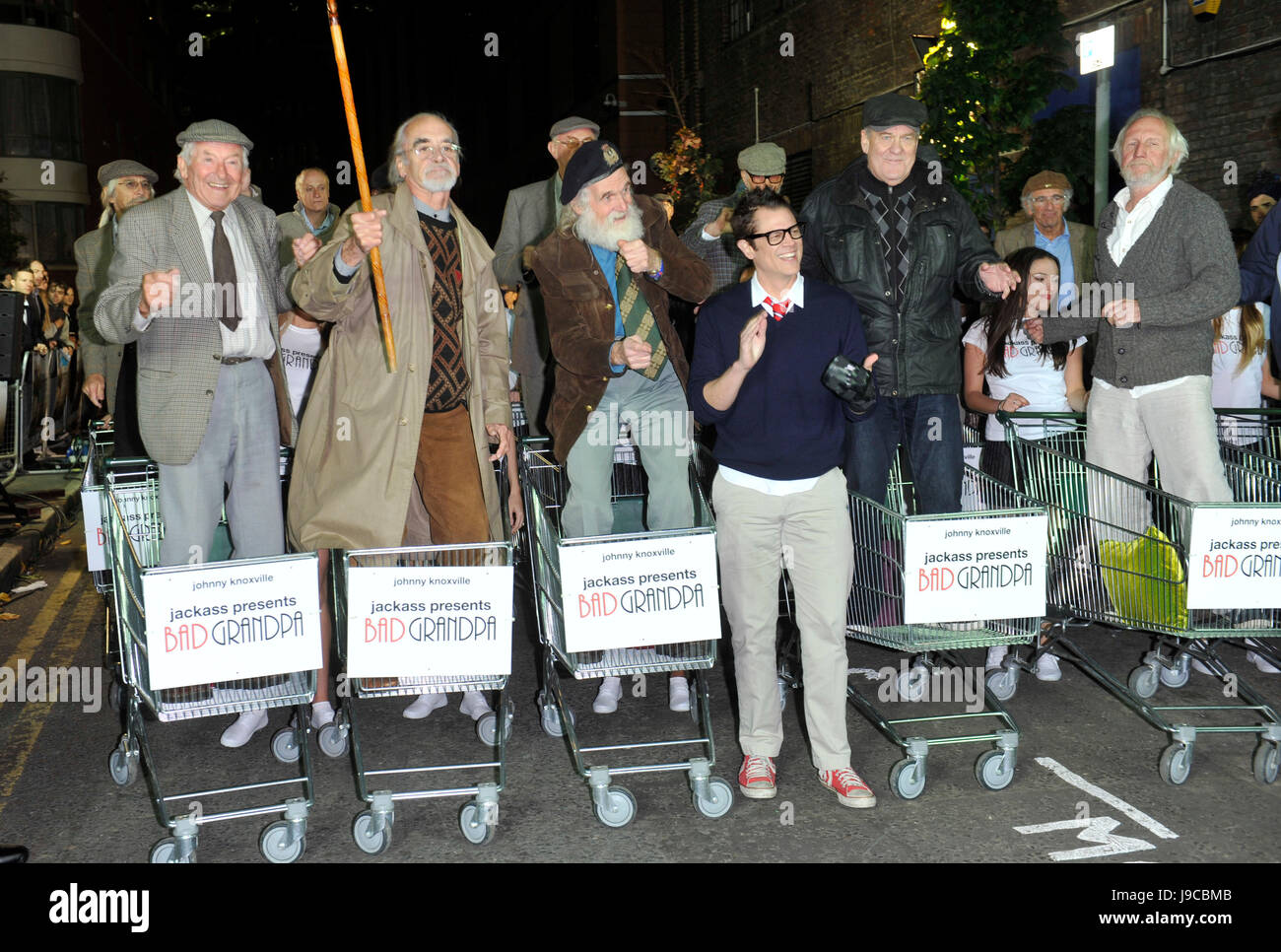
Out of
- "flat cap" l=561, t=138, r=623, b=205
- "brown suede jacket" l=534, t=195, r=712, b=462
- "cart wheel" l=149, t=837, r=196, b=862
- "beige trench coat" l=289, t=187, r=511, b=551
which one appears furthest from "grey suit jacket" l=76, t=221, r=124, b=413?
"cart wheel" l=149, t=837, r=196, b=862

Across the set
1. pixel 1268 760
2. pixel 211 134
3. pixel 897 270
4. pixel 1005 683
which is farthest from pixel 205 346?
pixel 1268 760

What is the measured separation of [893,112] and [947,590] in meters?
1.99

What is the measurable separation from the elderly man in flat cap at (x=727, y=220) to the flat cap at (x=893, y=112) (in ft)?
3.65

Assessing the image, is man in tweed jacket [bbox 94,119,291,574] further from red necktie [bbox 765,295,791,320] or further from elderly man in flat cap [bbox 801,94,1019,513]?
elderly man in flat cap [bbox 801,94,1019,513]

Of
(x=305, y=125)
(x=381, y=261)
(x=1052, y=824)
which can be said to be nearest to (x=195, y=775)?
(x=381, y=261)

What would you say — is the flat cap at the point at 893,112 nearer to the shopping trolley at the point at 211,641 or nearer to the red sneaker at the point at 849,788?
the red sneaker at the point at 849,788

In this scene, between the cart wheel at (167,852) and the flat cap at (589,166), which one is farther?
the flat cap at (589,166)

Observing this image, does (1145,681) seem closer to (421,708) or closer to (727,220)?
(727,220)

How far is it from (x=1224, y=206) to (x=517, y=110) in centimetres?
3277

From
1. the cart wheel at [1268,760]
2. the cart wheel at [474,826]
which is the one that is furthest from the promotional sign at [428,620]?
the cart wheel at [1268,760]

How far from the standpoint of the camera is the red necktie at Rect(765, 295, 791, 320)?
440 cm

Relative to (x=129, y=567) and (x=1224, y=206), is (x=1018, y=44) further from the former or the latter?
(x=129, y=567)

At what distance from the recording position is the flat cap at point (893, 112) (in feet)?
16.8

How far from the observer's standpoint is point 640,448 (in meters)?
5.10
